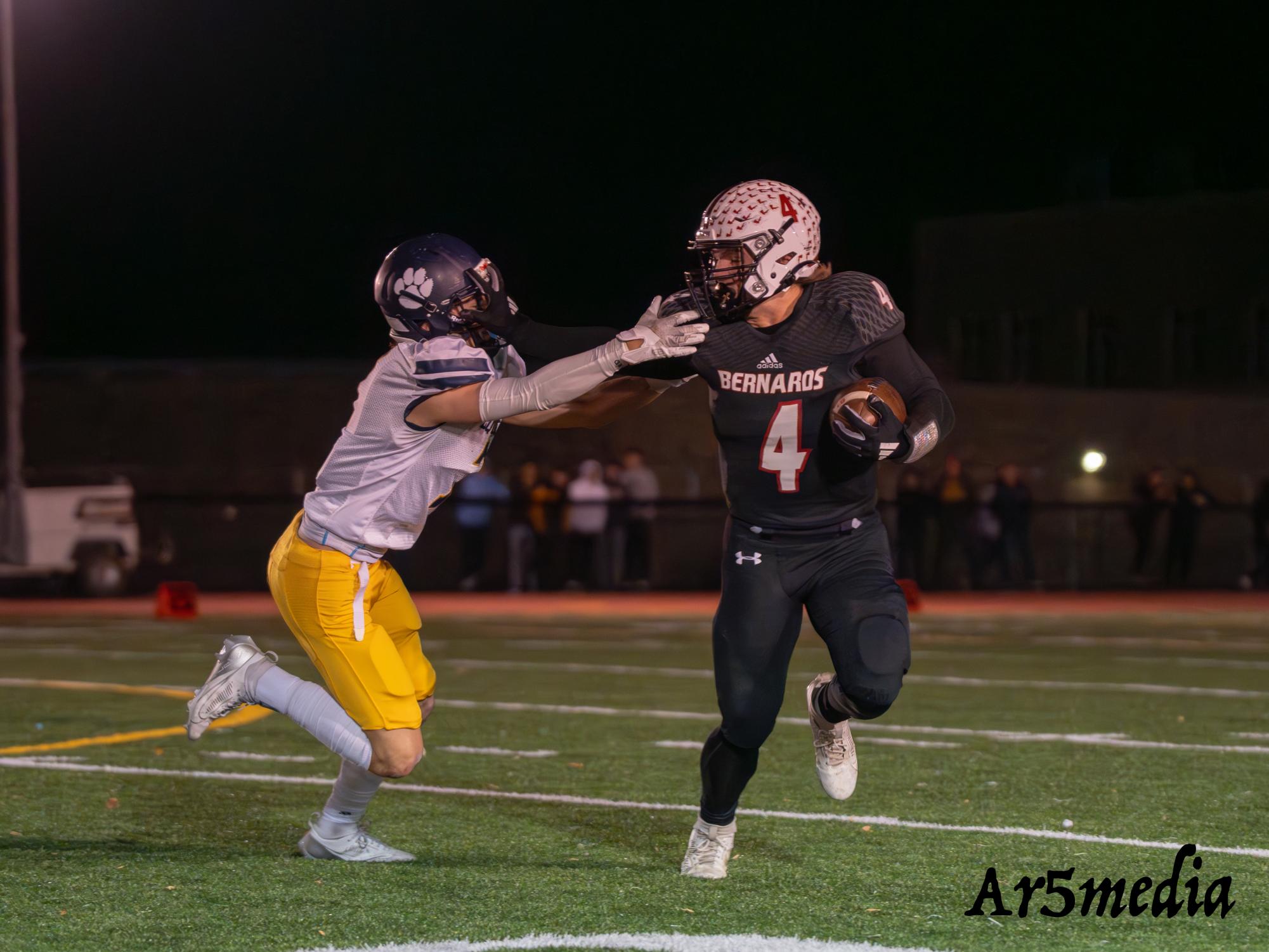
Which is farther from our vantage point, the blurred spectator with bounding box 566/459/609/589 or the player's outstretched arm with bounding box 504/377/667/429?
the blurred spectator with bounding box 566/459/609/589

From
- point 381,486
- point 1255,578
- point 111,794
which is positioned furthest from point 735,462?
point 1255,578

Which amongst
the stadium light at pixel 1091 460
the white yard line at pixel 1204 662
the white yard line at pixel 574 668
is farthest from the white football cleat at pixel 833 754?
the stadium light at pixel 1091 460

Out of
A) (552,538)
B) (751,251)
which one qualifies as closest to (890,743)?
(751,251)

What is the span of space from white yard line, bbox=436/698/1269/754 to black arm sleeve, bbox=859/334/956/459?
3546 mm

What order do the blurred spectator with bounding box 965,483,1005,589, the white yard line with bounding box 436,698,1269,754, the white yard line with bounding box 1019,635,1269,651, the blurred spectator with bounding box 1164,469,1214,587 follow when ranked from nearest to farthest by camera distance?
the white yard line with bounding box 436,698,1269,754 → the white yard line with bounding box 1019,635,1269,651 → the blurred spectator with bounding box 965,483,1005,589 → the blurred spectator with bounding box 1164,469,1214,587

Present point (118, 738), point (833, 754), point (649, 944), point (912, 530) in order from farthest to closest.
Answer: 1. point (912, 530)
2. point (118, 738)
3. point (833, 754)
4. point (649, 944)

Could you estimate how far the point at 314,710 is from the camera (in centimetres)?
566

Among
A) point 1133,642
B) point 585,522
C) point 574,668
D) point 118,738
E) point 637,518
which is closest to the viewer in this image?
point 118,738

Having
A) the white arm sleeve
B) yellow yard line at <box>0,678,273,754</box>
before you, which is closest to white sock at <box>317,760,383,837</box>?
yellow yard line at <box>0,678,273,754</box>

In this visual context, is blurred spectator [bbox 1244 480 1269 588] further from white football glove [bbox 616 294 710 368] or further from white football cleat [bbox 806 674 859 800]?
white football glove [bbox 616 294 710 368]

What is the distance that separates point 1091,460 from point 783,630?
20.6m

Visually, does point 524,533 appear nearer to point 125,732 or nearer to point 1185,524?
point 1185,524

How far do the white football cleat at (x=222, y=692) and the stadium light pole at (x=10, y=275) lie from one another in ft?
50.8

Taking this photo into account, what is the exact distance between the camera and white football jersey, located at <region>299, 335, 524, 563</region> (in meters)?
5.56
